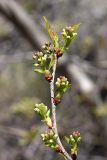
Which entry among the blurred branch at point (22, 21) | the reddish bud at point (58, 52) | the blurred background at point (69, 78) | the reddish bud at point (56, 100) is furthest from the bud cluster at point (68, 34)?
the blurred branch at point (22, 21)

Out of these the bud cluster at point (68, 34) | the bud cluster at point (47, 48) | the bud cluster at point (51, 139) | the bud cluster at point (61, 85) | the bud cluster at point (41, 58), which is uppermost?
the bud cluster at point (68, 34)

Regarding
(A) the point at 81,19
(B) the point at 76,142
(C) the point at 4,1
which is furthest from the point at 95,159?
(B) the point at 76,142

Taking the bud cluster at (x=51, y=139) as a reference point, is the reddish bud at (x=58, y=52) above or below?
above

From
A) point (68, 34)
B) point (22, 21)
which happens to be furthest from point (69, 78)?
point (68, 34)

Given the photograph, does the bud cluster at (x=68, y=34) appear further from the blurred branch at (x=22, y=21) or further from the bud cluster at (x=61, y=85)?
the blurred branch at (x=22, y=21)

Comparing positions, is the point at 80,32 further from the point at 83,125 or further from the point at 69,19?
the point at 83,125

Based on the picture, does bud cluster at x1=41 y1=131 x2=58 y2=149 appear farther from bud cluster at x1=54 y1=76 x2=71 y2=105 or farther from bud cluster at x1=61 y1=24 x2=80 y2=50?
bud cluster at x1=61 y1=24 x2=80 y2=50

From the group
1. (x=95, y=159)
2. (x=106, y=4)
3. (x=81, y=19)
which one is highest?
(x=106, y=4)

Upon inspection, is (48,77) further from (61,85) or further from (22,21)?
(22,21)

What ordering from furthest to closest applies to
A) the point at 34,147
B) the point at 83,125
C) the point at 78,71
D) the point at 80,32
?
the point at 80,32 < the point at 78,71 < the point at 83,125 < the point at 34,147
